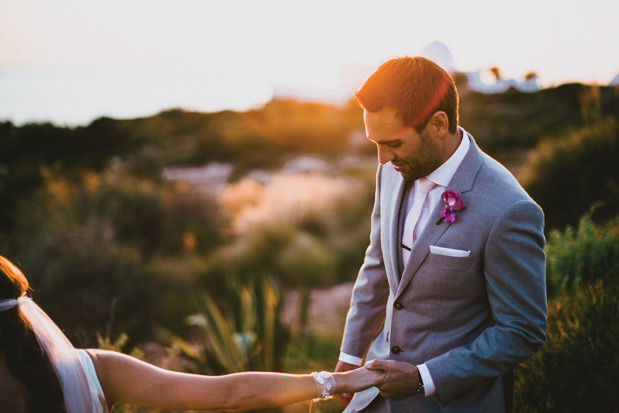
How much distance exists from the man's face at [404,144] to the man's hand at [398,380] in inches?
31.6

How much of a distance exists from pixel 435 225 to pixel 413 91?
561 mm

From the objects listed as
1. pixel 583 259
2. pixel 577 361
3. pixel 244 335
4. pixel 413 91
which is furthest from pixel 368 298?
pixel 244 335

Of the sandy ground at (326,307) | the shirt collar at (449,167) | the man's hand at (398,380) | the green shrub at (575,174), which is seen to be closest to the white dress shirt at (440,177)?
the shirt collar at (449,167)

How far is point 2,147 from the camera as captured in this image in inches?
507

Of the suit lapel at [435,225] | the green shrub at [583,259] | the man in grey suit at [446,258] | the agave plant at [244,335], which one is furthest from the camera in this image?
the agave plant at [244,335]

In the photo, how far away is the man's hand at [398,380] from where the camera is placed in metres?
1.75

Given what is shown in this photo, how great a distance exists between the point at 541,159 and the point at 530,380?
5.20 metres

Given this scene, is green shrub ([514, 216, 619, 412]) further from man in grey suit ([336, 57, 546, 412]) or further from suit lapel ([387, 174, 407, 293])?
suit lapel ([387, 174, 407, 293])

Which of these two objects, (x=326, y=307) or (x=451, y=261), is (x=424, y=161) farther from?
(x=326, y=307)

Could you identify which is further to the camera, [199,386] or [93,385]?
[199,386]

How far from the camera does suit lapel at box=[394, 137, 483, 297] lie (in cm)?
175

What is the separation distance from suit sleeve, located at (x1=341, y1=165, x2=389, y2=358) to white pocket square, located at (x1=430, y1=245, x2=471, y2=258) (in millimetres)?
559

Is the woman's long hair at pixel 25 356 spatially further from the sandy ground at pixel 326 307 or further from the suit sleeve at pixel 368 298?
the sandy ground at pixel 326 307

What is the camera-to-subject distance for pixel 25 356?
1.60 metres
